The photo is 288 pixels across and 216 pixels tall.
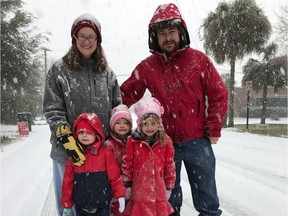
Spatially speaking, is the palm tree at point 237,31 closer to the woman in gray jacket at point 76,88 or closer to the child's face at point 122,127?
the child's face at point 122,127

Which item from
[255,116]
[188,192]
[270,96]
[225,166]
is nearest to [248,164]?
[225,166]

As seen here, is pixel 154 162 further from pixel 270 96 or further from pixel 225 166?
pixel 270 96

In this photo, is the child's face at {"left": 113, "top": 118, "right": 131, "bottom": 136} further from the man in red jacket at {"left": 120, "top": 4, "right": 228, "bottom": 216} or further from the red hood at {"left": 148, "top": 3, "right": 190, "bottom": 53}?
the red hood at {"left": 148, "top": 3, "right": 190, "bottom": 53}

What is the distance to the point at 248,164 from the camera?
7.69 metres

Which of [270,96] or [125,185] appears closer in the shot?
[125,185]

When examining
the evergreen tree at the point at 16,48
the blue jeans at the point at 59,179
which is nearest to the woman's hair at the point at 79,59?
the blue jeans at the point at 59,179

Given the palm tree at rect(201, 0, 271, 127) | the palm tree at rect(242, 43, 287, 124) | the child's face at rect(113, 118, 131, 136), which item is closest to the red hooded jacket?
the child's face at rect(113, 118, 131, 136)

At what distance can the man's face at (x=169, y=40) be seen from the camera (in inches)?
127

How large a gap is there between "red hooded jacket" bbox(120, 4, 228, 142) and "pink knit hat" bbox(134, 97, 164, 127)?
0.19 meters

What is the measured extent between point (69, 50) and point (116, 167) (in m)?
1.08

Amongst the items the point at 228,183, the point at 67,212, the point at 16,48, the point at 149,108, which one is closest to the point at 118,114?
the point at 149,108

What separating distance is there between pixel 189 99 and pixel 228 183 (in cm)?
336

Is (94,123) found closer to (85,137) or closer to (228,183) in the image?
(85,137)

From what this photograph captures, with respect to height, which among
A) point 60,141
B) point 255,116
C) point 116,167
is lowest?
point 255,116
